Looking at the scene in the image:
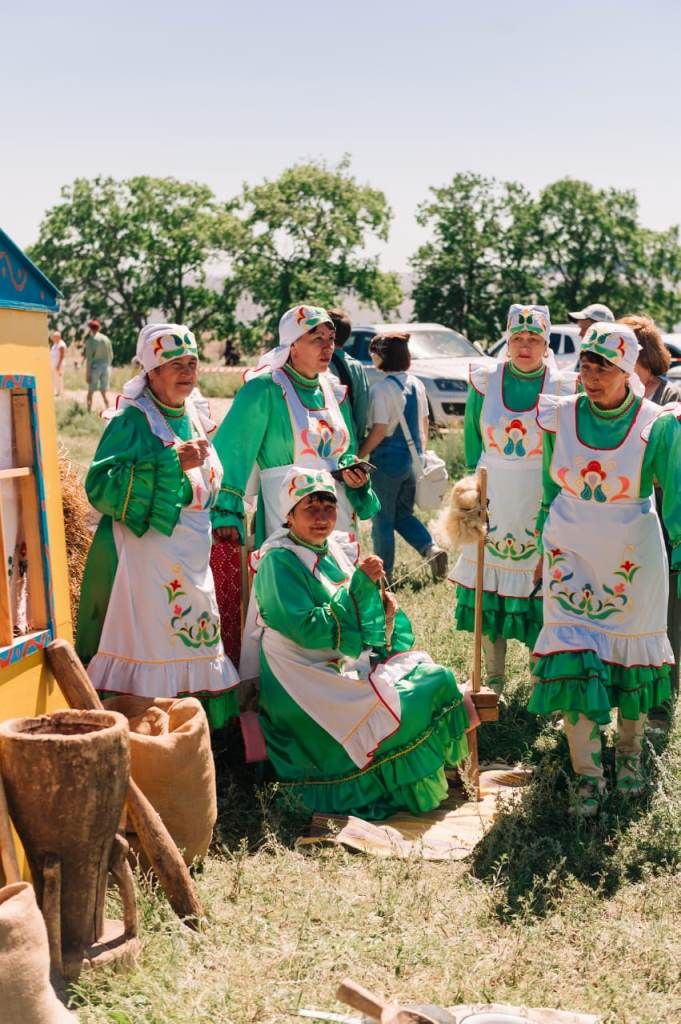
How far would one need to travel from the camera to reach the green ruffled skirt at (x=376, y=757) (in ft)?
17.9

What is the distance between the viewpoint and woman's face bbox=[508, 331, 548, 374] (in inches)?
263

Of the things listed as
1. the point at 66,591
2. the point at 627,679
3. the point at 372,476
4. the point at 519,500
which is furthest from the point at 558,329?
the point at 66,591

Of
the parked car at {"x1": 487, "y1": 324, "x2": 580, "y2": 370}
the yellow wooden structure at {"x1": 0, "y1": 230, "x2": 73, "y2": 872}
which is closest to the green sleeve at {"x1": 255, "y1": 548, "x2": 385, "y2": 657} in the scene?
the yellow wooden structure at {"x1": 0, "y1": 230, "x2": 73, "y2": 872}

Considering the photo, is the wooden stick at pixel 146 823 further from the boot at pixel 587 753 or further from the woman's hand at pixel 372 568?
the boot at pixel 587 753

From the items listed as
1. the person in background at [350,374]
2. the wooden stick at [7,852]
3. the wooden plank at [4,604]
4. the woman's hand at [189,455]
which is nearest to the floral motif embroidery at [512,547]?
the person in background at [350,374]

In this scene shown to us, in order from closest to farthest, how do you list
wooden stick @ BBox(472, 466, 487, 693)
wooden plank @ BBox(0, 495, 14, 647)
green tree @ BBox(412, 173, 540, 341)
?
wooden plank @ BBox(0, 495, 14, 647) < wooden stick @ BBox(472, 466, 487, 693) < green tree @ BBox(412, 173, 540, 341)

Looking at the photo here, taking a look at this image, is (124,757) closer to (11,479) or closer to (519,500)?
(11,479)

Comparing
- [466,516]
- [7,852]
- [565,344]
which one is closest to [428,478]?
[466,516]

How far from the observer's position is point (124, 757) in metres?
3.90

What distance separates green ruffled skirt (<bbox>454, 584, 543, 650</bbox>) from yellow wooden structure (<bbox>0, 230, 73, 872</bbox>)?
295 centimetres

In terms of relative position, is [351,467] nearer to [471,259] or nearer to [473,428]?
[473,428]

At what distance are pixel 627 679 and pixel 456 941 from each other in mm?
1618

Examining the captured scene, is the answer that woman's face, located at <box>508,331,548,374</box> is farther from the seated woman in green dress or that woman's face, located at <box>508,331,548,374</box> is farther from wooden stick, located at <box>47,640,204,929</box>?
wooden stick, located at <box>47,640,204,929</box>

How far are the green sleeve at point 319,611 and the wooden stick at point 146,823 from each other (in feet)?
3.88
